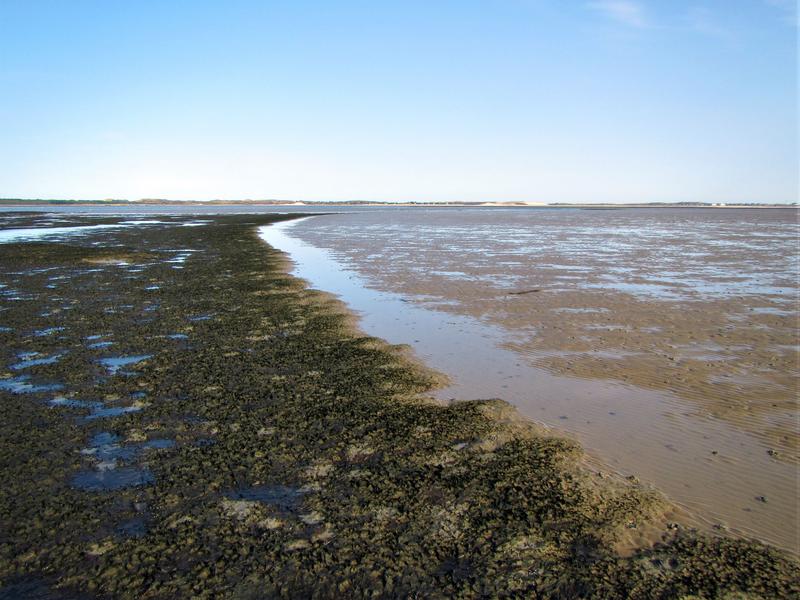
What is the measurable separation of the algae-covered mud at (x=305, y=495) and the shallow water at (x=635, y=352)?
2.11 ft

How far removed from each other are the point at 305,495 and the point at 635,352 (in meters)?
7.06

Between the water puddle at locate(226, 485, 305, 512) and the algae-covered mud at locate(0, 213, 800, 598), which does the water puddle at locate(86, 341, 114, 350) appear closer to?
the algae-covered mud at locate(0, 213, 800, 598)

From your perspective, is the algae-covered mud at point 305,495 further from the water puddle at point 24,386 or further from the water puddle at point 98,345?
the water puddle at point 98,345

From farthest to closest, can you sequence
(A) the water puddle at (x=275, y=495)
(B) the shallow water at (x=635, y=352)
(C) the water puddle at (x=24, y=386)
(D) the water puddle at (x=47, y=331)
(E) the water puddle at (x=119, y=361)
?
(D) the water puddle at (x=47, y=331)
(E) the water puddle at (x=119, y=361)
(C) the water puddle at (x=24, y=386)
(B) the shallow water at (x=635, y=352)
(A) the water puddle at (x=275, y=495)

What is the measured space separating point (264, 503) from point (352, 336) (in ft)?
20.1

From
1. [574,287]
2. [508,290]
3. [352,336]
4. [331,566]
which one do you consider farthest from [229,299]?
[331,566]

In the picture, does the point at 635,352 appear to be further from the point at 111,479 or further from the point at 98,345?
the point at 98,345

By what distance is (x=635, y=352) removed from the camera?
9453 mm

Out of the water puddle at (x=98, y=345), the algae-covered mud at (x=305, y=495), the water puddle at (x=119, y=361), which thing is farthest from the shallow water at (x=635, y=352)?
the water puddle at (x=98, y=345)

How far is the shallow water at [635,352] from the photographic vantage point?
17.4ft

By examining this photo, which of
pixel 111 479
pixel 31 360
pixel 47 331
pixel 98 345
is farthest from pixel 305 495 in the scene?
pixel 47 331

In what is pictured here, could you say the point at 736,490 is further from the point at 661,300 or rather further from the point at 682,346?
the point at 661,300

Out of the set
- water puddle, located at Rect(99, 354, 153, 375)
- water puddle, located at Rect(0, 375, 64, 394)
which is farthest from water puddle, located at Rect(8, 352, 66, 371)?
water puddle, located at Rect(99, 354, 153, 375)

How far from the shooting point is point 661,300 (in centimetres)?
1428
